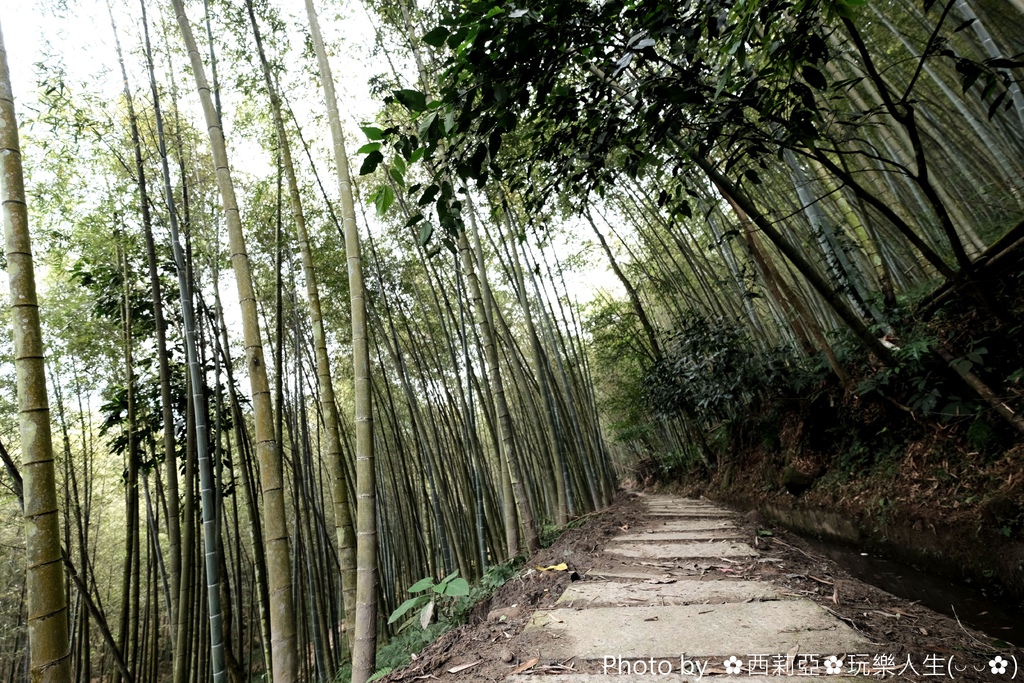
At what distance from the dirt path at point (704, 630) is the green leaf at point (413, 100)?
53.3 inches

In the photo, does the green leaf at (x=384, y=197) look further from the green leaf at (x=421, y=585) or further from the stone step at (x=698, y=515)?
the stone step at (x=698, y=515)

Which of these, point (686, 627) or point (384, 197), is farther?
point (686, 627)

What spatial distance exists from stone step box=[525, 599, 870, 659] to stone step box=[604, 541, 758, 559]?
926 millimetres

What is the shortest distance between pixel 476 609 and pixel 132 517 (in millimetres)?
3274

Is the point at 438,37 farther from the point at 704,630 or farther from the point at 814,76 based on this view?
the point at 704,630

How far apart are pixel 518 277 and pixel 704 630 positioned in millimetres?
3640

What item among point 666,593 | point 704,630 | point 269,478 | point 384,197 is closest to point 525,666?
point 704,630

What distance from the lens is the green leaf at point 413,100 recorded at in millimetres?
916

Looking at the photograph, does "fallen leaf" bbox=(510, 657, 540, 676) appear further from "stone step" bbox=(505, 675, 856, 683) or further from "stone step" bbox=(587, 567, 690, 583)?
"stone step" bbox=(587, 567, 690, 583)

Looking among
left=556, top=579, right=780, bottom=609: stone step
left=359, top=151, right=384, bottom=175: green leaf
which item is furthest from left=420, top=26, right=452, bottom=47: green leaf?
left=556, top=579, right=780, bottom=609: stone step

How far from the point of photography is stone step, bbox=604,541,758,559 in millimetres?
2508

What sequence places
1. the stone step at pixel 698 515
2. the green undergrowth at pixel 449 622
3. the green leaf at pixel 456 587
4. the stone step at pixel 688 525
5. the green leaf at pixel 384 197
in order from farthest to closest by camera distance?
1. the stone step at pixel 698 515
2. the stone step at pixel 688 525
3. the green undergrowth at pixel 449 622
4. the green leaf at pixel 456 587
5. the green leaf at pixel 384 197

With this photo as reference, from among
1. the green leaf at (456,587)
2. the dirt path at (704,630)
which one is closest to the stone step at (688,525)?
the dirt path at (704,630)

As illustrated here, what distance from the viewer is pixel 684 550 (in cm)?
269
